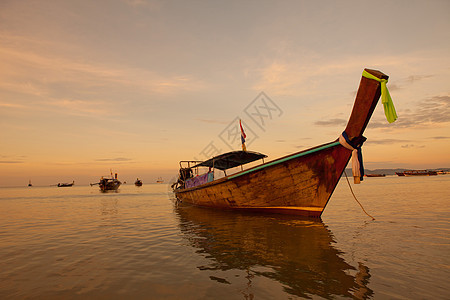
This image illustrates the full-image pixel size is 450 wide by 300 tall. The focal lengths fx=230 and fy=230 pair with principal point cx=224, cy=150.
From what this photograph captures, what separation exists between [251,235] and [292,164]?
136 inches

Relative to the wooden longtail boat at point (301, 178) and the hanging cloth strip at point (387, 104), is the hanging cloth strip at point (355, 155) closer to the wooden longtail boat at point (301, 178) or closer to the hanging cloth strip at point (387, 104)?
the wooden longtail boat at point (301, 178)

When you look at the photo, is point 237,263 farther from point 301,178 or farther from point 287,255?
point 301,178

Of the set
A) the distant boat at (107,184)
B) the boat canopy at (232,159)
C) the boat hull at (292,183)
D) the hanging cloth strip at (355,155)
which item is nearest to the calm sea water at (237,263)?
the boat hull at (292,183)

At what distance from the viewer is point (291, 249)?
574 cm

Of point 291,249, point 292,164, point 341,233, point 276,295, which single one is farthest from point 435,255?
point 292,164

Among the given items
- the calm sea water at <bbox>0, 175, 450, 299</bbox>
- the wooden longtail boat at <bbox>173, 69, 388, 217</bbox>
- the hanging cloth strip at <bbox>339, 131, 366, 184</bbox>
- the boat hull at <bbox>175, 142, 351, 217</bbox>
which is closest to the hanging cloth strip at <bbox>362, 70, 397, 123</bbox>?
the wooden longtail boat at <bbox>173, 69, 388, 217</bbox>

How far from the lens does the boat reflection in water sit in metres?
3.69

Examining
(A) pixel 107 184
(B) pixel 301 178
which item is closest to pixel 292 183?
(B) pixel 301 178

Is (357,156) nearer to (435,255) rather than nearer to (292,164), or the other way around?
(292,164)

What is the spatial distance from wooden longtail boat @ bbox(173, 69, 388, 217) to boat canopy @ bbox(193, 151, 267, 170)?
72.9 inches

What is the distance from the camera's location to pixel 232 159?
1470 centimetres

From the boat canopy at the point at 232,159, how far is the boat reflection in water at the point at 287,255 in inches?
186

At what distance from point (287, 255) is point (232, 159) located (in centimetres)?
965

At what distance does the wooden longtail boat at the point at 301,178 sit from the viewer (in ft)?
24.4
